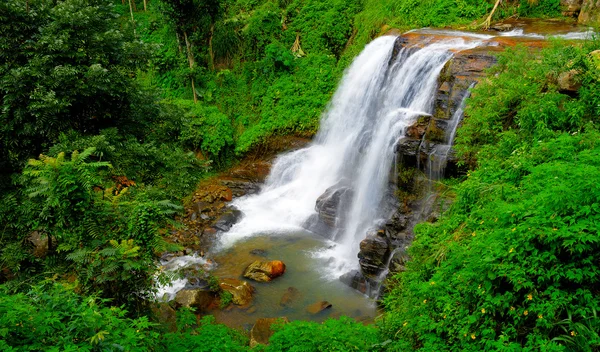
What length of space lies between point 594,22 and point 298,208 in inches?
422

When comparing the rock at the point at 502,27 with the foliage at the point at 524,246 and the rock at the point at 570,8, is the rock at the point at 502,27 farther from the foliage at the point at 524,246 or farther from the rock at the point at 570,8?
the foliage at the point at 524,246

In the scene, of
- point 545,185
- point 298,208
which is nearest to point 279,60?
point 298,208

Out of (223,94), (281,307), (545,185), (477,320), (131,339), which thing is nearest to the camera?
(131,339)

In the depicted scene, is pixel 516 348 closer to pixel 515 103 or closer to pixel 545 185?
pixel 545 185

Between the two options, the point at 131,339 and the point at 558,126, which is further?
the point at 558,126

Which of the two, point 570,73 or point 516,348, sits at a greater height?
point 570,73

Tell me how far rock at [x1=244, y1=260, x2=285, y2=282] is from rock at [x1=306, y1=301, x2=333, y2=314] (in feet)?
4.82

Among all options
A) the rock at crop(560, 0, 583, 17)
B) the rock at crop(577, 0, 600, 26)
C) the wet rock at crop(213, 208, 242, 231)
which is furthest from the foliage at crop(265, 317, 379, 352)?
the rock at crop(560, 0, 583, 17)

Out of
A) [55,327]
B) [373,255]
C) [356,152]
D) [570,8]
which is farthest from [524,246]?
[570,8]

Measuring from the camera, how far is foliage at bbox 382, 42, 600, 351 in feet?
13.1

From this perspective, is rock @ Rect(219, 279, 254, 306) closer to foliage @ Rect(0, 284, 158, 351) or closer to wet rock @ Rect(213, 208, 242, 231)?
wet rock @ Rect(213, 208, 242, 231)

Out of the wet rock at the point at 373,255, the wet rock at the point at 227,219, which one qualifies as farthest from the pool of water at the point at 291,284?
the wet rock at the point at 227,219

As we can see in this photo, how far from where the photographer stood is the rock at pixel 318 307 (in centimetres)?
905

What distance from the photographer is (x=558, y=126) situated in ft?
21.6
